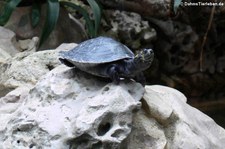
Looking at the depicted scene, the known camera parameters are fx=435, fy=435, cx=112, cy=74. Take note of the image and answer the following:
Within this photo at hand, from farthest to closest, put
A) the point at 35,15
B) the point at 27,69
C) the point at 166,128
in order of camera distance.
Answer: the point at 35,15 → the point at 27,69 → the point at 166,128

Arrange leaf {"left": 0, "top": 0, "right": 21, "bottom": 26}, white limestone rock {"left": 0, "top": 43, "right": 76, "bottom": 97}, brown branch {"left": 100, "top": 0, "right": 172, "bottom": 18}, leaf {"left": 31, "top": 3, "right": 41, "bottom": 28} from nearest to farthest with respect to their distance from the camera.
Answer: white limestone rock {"left": 0, "top": 43, "right": 76, "bottom": 97} → leaf {"left": 0, "top": 0, "right": 21, "bottom": 26} → leaf {"left": 31, "top": 3, "right": 41, "bottom": 28} → brown branch {"left": 100, "top": 0, "right": 172, "bottom": 18}

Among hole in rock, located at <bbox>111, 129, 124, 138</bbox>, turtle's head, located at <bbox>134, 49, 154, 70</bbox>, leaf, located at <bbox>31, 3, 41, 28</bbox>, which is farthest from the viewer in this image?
leaf, located at <bbox>31, 3, 41, 28</bbox>

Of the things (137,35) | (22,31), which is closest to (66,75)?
(22,31)

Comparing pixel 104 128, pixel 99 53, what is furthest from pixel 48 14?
pixel 104 128

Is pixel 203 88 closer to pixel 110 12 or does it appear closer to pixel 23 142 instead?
pixel 110 12

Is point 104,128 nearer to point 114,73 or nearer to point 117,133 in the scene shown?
point 117,133

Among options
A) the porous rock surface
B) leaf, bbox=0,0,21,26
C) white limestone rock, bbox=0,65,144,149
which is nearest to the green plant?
leaf, bbox=0,0,21,26

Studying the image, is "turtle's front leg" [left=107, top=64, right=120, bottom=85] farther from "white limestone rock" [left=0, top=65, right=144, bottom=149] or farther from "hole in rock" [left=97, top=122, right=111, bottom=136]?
"hole in rock" [left=97, top=122, right=111, bottom=136]
